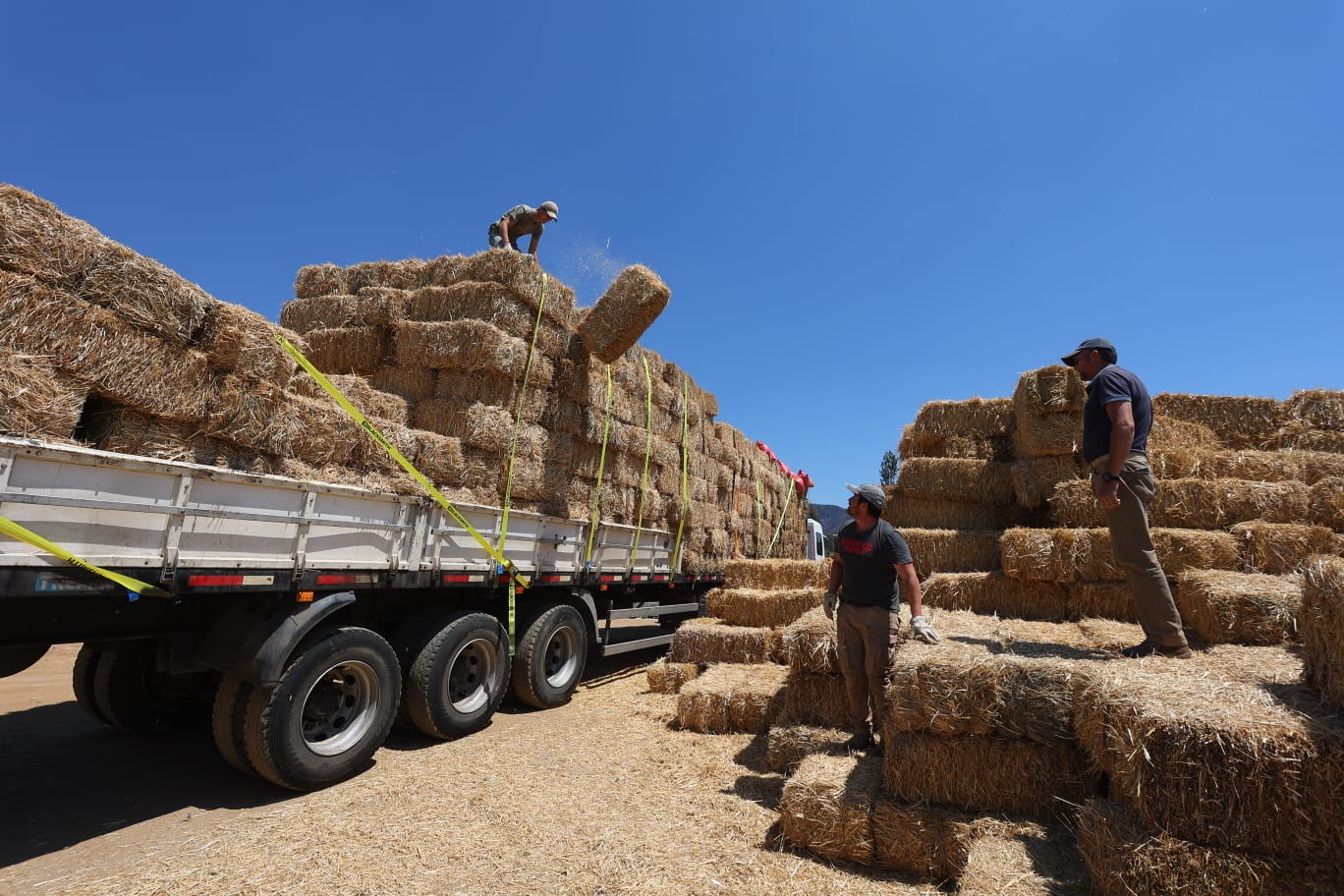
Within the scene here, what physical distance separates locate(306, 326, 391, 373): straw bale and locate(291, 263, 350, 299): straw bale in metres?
0.82

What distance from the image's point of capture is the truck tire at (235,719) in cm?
488

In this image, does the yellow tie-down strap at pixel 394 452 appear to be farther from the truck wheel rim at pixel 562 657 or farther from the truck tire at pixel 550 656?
the truck wheel rim at pixel 562 657

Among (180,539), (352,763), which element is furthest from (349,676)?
(180,539)

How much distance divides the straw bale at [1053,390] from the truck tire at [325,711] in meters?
7.36

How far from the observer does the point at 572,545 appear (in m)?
8.48

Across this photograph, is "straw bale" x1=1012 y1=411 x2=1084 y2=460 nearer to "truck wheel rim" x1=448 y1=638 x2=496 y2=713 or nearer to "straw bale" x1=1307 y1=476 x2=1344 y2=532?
"straw bale" x1=1307 y1=476 x2=1344 y2=532

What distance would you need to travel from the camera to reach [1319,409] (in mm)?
7820

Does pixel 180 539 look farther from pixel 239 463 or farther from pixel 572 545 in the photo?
pixel 572 545

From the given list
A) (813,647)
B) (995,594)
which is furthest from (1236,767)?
(995,594)

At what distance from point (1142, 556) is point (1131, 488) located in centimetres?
48

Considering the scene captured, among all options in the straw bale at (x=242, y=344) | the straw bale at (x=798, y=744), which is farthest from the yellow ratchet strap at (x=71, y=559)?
the straw bale at (x=798, y=744)

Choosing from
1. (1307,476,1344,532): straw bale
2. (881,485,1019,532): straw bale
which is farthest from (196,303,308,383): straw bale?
(1307,476,1344,532): straw bale

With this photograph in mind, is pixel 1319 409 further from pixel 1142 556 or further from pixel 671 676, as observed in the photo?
pixel 671 676

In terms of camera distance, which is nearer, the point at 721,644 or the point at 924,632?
the point at 924,632
